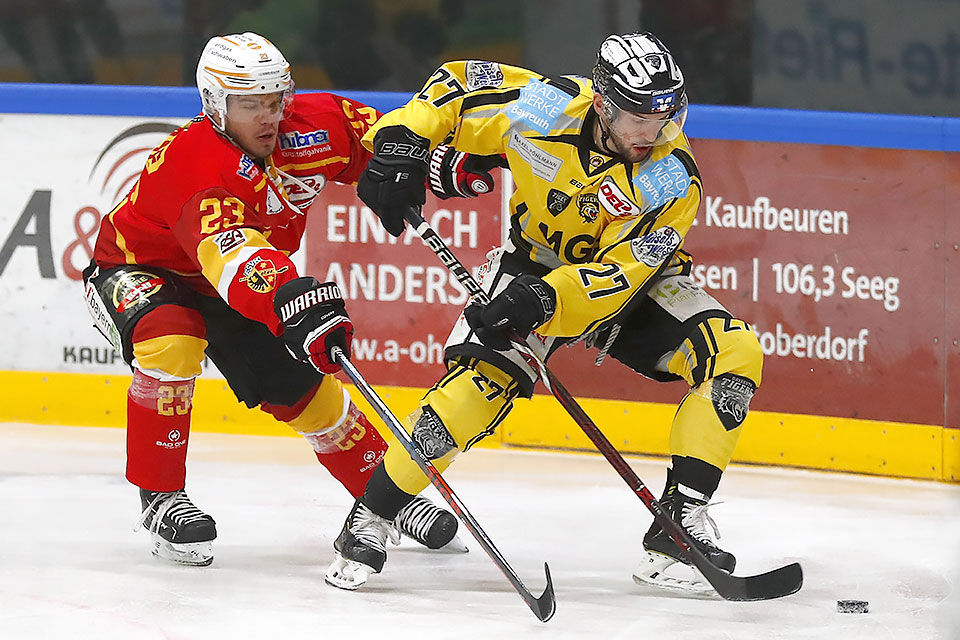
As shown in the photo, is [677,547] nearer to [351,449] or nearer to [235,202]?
[351,449]

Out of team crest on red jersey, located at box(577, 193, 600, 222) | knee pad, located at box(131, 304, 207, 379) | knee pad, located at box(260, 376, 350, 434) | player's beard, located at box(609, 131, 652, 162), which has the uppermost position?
player's beard, located at box(609, 131, 652, 162)

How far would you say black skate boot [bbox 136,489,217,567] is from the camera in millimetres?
3566

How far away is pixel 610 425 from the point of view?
193 inches

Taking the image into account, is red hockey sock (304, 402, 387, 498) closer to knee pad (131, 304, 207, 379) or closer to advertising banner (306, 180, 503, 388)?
knee pad (131, 304, 207, 379)

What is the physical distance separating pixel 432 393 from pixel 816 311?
176cm

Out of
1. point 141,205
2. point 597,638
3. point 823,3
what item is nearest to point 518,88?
point 141,205

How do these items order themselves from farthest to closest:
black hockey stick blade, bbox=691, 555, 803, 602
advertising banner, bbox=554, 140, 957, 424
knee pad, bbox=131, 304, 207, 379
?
advertising banner, bbox=554, 140, 957, 424
knee pad, bbox=131, 304, 207, 379
black hockey stick blade, bbox=691, 555, 803, 602

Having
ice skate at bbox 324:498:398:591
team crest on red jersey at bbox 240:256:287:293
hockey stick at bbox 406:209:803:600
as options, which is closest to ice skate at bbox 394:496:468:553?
ice skate at bbox 324:498:398:591

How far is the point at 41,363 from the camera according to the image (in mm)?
5250

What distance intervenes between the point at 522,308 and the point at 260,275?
0.58 m

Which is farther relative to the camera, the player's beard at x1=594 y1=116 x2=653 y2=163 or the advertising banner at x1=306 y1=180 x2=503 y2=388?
the advertising banner at x1=306 y1=180 x2=503 y2=388

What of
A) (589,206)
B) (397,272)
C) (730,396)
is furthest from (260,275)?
(397,272)

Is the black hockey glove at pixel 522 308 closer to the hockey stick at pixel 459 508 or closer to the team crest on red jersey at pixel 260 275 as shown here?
the hockey stick at pixel 459 508

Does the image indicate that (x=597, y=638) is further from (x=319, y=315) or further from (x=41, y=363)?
(x=41, y=363)
